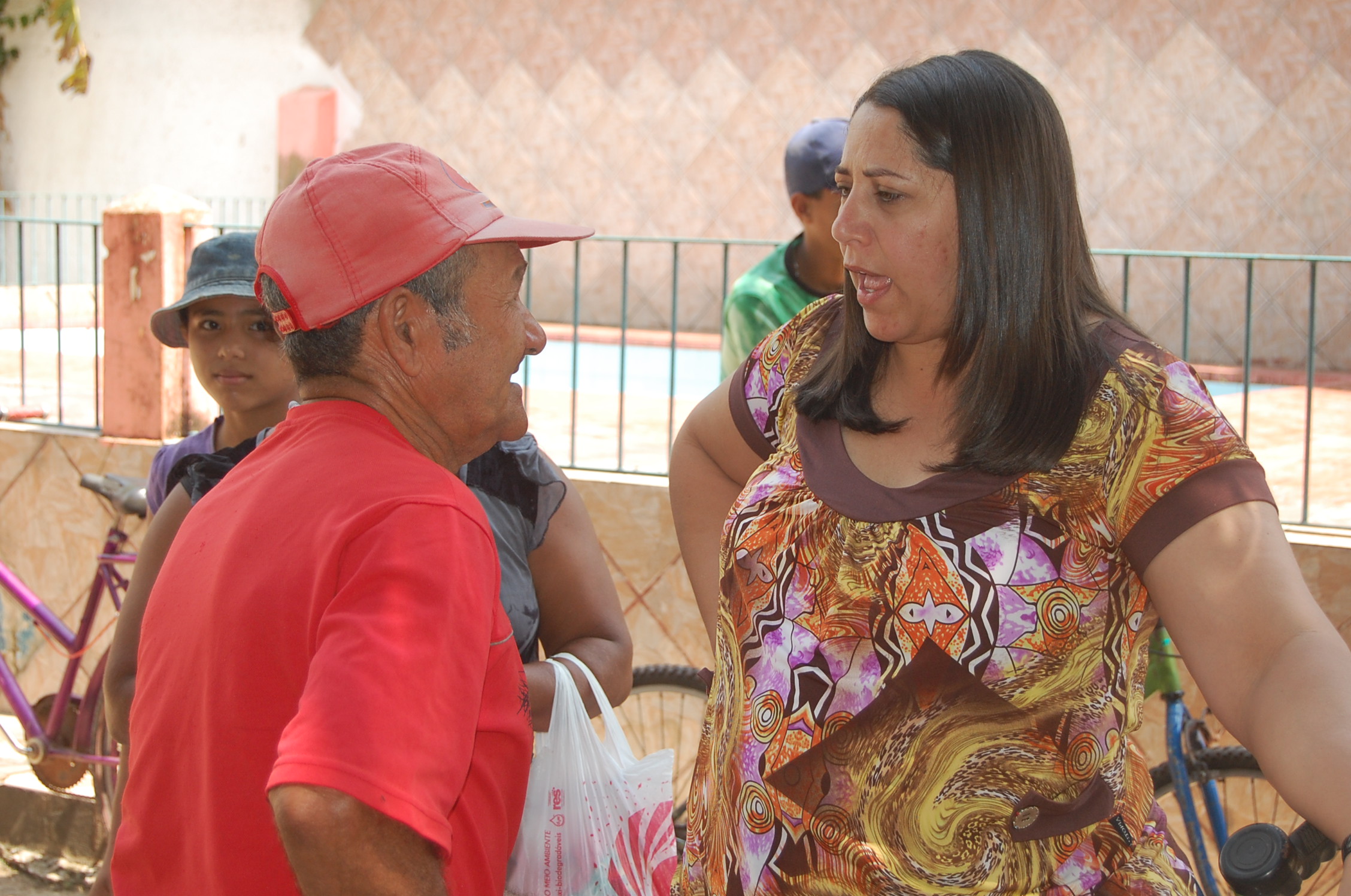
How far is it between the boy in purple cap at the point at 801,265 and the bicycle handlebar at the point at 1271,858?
5.52 ft

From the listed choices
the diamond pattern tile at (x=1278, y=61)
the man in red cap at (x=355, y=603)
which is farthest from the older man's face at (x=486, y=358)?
the diamond pattern tile at (x=1278, y=61)

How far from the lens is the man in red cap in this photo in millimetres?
1141

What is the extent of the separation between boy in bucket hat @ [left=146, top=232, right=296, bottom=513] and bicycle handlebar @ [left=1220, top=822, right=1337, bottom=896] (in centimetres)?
210

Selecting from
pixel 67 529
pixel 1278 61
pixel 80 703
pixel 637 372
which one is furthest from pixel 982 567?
pixel 1278 61

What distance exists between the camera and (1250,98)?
1038 centimetres

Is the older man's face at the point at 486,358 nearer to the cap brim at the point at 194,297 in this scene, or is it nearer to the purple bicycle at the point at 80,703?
the cap brim at the point at 194,297

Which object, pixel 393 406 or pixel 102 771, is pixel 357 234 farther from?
pixel 102 771

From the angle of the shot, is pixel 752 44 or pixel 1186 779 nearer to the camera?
pixel 1186 779

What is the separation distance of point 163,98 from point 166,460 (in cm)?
1355

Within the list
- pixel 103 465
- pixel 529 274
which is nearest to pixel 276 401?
pixel 103 465

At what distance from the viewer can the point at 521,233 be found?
1466mm

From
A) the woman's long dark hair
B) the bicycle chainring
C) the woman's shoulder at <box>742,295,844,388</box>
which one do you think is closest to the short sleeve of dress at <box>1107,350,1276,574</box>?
the woman's long dark hair

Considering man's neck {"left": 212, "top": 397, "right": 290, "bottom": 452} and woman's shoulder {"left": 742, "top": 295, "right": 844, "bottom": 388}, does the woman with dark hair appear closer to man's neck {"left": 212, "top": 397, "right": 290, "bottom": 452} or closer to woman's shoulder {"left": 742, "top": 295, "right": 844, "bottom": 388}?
woman's shoulder {"left": 742, "top": 295, "right": 844, "bottom": 388}

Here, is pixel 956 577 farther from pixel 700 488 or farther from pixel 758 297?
pixel 758 297
